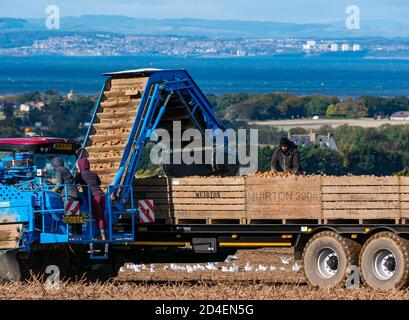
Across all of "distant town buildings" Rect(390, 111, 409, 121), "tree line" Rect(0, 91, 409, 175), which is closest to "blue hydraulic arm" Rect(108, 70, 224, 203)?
"tree line" Rect(0, 91, 409, 175)

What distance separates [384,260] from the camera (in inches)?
814

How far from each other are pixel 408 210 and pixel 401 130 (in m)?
63.8

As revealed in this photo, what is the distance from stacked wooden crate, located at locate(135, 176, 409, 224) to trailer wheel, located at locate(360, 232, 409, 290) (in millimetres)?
385

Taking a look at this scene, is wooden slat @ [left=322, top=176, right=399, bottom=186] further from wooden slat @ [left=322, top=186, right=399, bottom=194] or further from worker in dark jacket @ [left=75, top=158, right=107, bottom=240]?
worker in dark jacket @ [left=75, top=158, right=107, bottom=240]

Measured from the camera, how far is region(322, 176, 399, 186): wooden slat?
20647 millimetres

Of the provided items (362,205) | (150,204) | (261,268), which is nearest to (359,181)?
(362,205)

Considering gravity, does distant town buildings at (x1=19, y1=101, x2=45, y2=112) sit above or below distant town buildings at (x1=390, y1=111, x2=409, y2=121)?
above

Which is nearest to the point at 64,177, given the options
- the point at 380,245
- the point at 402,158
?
the point at 380,245

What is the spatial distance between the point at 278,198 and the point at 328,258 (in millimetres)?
1242

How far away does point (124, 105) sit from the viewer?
23422mm

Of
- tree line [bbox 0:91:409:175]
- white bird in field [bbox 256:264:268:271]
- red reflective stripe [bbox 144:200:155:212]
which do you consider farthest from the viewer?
Result: tree line [bbox 0:91:409:175]

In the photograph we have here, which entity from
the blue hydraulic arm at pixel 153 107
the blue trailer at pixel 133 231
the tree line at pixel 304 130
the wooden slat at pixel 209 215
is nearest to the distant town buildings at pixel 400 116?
the tree line at pixel 304 130

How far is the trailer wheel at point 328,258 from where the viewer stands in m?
21.0

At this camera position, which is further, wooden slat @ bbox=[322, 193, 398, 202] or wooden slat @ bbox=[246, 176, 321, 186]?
wooden slat @ bbox=[246, 176, 321, 186]
